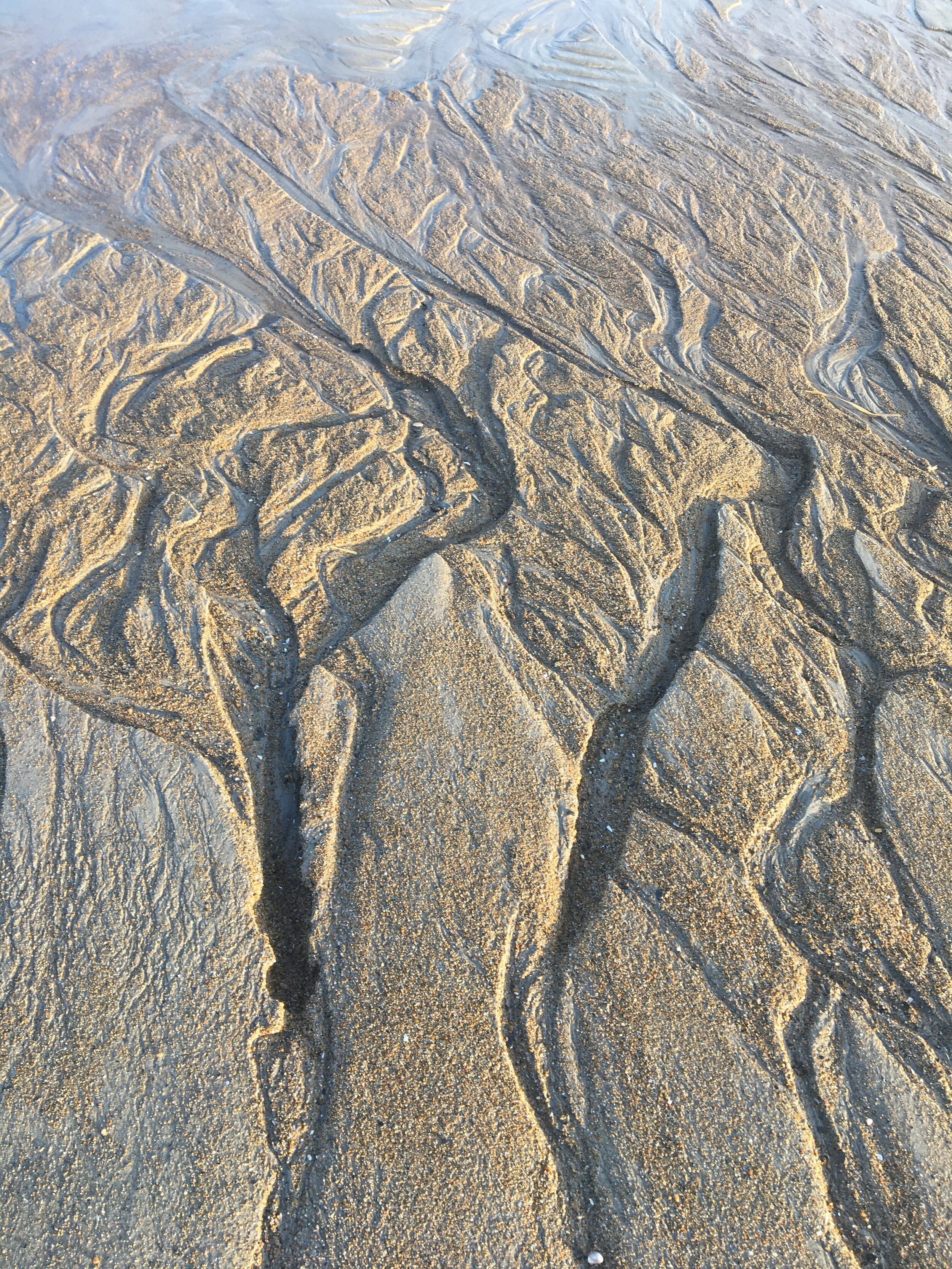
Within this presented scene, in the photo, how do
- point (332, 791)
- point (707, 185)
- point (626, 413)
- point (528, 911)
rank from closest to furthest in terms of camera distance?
point (528, 911) < point (332, 791) < point (626, 413) < point (707, 185)

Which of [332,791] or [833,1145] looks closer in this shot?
[833,1145]

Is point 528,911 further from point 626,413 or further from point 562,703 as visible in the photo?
point 626,413

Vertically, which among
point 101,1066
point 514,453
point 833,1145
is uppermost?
point 514,453

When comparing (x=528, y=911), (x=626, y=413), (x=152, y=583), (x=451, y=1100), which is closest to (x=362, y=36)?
(x=626, y=413)

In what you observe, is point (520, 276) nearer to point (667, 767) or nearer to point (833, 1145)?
point (667, 767)

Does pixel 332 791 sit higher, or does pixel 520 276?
pixel 520 276

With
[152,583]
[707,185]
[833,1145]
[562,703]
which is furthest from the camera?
[707,185]
